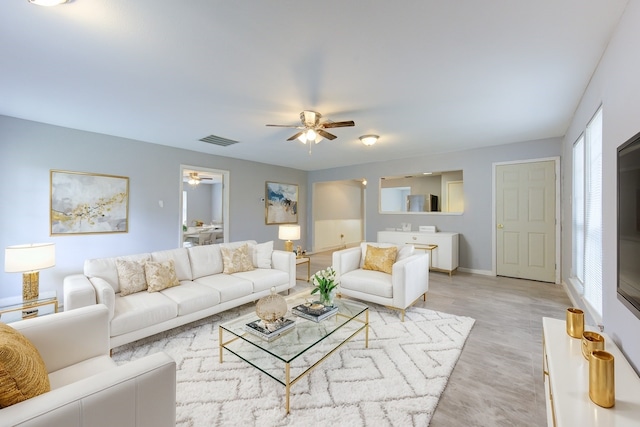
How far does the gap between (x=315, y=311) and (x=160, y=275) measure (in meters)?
1.79

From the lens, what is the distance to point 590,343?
4.54ft

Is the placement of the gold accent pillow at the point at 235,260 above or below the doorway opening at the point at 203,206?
below

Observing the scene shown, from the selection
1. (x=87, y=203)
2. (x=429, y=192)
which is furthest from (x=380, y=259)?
(x=429, y=192)

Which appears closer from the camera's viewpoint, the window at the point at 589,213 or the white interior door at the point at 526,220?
the window at the point at 589,213

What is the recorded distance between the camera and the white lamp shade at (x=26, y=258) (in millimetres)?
2475

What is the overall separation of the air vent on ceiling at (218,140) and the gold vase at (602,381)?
187 inches

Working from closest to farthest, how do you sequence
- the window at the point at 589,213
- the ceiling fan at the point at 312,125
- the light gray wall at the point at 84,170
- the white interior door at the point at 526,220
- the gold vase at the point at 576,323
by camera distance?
the gold vase at the point at 576,323
the window at the point at 589,213
the ceiling fan at the point at 312,125
the light gray wall at the point at 84,170
the white interior door at the point at 526,220

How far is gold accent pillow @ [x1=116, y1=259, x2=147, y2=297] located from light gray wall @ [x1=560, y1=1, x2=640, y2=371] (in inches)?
150

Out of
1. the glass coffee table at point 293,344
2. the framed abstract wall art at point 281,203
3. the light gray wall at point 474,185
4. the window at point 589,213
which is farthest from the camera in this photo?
the framed abstract wall art at point 281,203

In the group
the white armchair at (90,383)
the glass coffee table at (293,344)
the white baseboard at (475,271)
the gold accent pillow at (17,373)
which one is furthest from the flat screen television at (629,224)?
the white baseboard at (475,271)

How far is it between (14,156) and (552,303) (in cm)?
743

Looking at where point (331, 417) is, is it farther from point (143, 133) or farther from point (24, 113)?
point (24, 113)

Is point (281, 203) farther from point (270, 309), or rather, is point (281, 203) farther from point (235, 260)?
point (270, 309)

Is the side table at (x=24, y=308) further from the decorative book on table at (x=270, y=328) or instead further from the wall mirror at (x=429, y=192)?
the wall mirror at (x=429, y=192)
